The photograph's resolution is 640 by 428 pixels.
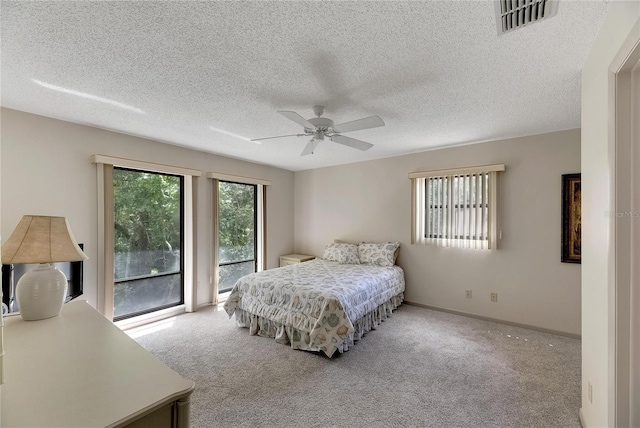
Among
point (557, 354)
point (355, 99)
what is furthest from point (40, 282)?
point (557, 354)

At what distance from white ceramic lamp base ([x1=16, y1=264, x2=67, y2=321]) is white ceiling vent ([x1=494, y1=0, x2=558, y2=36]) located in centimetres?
278

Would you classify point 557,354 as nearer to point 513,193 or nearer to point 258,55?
point 513,193

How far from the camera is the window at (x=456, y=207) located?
3.49 m

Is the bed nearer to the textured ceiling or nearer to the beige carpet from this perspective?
the beige carpet

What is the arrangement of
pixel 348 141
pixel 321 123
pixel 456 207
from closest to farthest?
pixel 321 123
pixel 348 141
pixel 456 207

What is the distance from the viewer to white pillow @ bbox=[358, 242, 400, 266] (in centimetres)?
414

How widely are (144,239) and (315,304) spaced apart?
251cm

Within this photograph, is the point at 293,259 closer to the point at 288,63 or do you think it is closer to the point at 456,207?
the point at 456,207

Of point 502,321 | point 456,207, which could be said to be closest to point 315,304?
point 456,207

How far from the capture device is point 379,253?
4.22 m

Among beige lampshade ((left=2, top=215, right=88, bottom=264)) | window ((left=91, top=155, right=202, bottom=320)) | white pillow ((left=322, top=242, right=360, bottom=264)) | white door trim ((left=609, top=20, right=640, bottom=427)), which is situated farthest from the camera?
white pillow ((left=322, top=242, right=360, bottom=264))

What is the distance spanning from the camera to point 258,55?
170cm

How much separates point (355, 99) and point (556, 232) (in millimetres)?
2881

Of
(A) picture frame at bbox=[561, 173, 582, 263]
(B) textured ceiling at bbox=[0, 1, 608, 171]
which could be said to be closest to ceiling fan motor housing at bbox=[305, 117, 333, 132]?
(B) textured ceiling at bbox=[0, 1, 608, 171]
